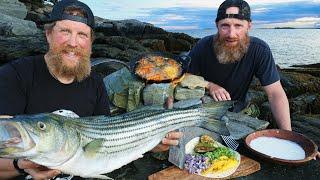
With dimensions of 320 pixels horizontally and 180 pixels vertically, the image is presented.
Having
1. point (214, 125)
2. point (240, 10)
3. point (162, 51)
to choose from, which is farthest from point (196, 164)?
point (162, 51)

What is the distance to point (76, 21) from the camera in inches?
163

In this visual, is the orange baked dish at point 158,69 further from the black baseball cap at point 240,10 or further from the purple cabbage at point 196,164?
the purple cabbage at point 196,164

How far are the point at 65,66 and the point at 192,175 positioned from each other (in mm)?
2069

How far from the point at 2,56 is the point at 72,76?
963cm

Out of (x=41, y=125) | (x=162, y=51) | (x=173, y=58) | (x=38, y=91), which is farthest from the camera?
(x=162, y=51)

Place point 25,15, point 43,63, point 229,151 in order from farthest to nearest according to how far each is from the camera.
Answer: point 25,15 < point 229,151 < point 43,63

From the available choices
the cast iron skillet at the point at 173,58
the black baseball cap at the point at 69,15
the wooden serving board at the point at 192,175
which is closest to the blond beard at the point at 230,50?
the cast iron skillet at the point at 173,58

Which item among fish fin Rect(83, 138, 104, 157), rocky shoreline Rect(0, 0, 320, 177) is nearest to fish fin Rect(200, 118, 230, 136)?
fish fin Rect(83, 138, 104, 157)

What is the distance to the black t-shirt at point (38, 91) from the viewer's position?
379cm

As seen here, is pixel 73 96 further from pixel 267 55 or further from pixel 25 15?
pixel 25 15

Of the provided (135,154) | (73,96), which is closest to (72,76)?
(73,96)

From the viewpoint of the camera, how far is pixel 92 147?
312 centimetres

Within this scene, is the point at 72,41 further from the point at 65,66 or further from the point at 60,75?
the point at 60,75

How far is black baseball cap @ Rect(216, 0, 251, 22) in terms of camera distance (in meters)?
6.25
